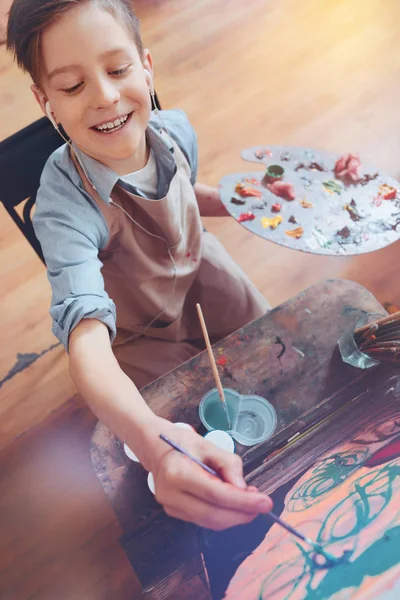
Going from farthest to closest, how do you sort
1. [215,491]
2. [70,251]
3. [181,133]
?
[181,133] < [70,251] < [215,491]

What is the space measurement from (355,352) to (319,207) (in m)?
0.47

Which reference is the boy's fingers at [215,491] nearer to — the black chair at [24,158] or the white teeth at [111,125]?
the white teeth at [111,125]

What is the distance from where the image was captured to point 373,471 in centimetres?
68

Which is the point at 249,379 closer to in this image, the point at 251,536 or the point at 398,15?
the point at 251,536

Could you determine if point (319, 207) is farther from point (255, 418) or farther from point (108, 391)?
point (108, 391)

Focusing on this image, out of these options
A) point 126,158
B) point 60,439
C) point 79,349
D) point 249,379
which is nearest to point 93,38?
point 126,158

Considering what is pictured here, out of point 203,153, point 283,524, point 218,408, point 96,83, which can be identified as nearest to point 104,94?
point 96,83

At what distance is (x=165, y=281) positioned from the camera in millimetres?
1042

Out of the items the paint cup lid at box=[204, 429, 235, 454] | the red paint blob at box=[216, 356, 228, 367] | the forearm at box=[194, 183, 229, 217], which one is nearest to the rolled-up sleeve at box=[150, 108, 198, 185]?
the forearm at box=[194, 183, 229, 217]

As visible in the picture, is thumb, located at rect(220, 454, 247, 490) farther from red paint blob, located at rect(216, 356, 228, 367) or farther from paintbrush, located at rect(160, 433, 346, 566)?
red paint blob, located at rect(216, 356, 228, 367)

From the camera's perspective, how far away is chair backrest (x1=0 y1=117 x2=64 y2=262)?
94 centimetres

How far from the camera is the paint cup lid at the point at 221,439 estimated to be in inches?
29.8

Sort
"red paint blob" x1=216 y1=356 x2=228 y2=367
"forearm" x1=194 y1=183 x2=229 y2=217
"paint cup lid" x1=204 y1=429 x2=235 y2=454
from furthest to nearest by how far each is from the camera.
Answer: "forearm" x1=194 y1=183 x2=229 y2=217, "red paint blob" x1=216 y1=356 x2=228 y2=367, "paint cup lid" x1=204 y1=429 x2=235 y2=454

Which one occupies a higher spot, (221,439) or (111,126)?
(111,126)
